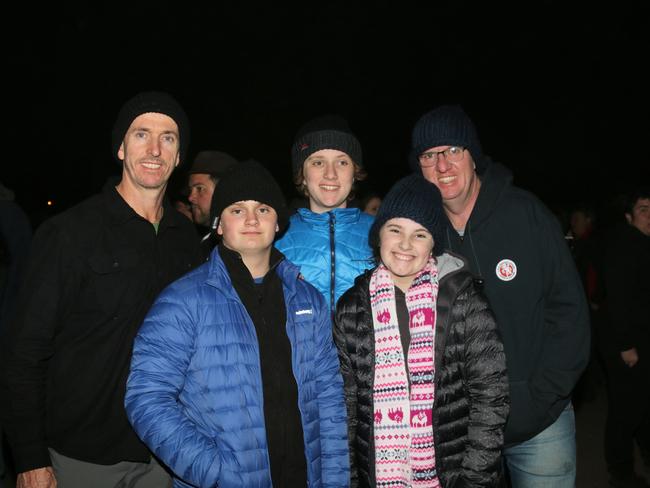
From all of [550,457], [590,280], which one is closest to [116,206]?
[550,457]

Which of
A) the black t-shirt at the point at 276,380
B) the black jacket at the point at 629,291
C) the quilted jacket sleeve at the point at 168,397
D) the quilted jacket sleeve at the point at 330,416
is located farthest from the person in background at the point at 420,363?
the black jacket at the point at 629,291

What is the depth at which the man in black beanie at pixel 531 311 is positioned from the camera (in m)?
2.66

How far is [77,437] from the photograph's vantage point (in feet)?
8.16

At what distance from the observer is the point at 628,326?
484cm

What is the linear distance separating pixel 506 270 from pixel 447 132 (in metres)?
0.84

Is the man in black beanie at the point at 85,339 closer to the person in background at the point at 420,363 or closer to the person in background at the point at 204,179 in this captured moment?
the person in background at the point at 420,363

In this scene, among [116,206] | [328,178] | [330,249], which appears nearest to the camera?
[116,206]

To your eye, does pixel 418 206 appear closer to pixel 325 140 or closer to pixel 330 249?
pixel 330 249

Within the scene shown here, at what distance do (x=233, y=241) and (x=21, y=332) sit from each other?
106 centimetres

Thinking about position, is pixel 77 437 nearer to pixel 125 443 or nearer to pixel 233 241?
pixel 125 443

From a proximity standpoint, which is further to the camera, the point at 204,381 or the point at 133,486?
the point at 133,486

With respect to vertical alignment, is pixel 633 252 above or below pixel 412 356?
above

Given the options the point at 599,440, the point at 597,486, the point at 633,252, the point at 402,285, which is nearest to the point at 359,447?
the point at 402,285

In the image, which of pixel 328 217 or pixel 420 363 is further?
pixel 328 217
